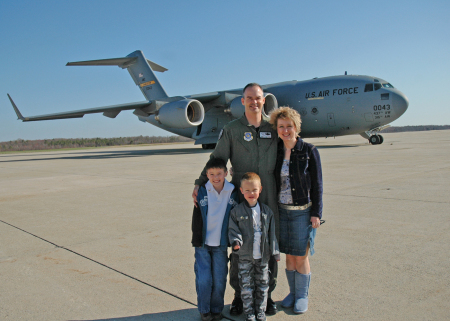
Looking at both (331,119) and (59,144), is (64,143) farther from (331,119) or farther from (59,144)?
(331,119)

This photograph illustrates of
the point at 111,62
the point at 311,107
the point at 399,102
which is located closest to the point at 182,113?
the point at 311,107

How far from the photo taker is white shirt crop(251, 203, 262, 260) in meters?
2.39

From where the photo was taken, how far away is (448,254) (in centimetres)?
299

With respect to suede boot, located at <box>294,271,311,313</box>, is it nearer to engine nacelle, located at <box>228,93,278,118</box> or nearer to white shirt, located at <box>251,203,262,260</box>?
white shirt, located at <box>251,203,262,260</box>

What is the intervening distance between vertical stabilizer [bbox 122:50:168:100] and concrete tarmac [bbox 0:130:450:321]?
15.6 metres

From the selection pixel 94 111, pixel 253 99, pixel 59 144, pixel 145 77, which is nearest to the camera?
pixel 253 99

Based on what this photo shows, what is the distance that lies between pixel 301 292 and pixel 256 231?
0.48 meters

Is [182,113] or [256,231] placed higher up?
[182,113]

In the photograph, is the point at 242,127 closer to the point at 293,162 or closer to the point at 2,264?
the point at 293,162

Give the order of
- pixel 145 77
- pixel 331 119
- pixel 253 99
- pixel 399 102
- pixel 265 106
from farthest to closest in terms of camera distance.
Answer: pixel 145 77, pixel 265 106, pixel 331 119, pixel 399 102, pixel 253 99

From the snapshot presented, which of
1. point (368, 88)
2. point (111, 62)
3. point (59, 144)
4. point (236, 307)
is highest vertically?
point (111, 62)

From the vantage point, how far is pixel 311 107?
633 inches

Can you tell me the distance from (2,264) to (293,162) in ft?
8.58

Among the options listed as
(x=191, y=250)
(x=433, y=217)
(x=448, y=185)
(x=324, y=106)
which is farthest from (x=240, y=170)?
(x=324, y=106)
